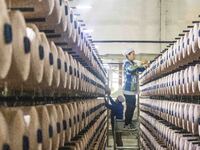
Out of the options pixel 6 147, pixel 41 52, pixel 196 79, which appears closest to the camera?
pixel 6 147

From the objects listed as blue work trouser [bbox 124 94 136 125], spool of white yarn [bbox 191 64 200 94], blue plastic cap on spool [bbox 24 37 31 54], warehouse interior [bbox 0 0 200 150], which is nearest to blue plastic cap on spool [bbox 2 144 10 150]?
warehouse interior [bbox 0 0 200 150]

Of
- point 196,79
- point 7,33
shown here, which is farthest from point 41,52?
point 196,79

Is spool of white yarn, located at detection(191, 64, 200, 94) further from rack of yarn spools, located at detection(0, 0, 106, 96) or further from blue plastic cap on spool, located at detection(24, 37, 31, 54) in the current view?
blue plastic cap on spool, located at detection(24, 37, 31, 54)

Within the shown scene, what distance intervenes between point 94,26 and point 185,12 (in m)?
2.73

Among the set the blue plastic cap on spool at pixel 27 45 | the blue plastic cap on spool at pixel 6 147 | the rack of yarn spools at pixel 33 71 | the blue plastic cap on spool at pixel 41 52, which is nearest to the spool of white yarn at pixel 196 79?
the rack of yarn spools at pixel 33 71

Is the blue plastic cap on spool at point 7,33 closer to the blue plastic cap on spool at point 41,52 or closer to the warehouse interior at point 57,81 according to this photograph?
the warehouse interior at point 57,81

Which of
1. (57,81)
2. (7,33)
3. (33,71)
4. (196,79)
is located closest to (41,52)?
(33,71)

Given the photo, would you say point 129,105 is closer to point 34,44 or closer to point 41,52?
point 41,52

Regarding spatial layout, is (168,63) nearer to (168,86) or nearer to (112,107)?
(168,86)

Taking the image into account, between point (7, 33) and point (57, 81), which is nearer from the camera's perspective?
point (7, 33)

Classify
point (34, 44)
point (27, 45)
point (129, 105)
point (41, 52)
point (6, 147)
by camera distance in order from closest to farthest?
point (6, 147)
point (27, 45)
point (34, 44)
point (41, 52)
point (129, 105)

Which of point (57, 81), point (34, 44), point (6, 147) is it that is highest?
point (34, 44)

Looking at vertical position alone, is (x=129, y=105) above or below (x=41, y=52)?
below

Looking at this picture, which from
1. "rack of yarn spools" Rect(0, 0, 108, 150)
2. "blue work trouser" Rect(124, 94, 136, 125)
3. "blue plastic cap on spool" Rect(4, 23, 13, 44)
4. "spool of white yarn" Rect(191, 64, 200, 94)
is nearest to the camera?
"blue plastic cap on spool" Rect(4, 23, 13, 44)
